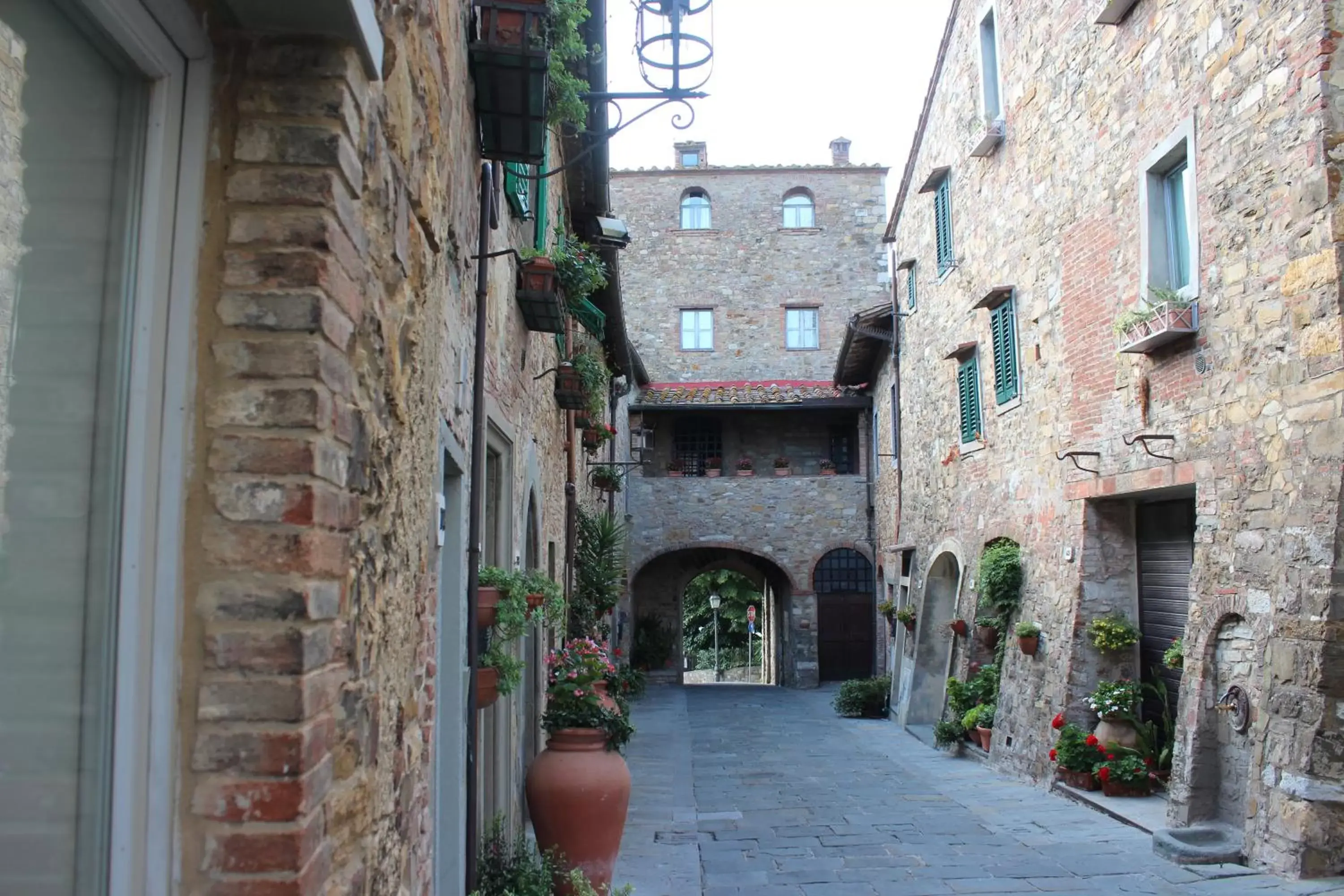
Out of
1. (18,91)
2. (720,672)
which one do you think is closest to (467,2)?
(18,91)

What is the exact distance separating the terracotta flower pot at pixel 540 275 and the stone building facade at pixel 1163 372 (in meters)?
4.20

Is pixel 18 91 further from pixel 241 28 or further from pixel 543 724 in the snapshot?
pixel 543 724

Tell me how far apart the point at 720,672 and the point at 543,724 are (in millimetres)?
26767

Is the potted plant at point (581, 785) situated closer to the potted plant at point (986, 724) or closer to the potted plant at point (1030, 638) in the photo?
the potted plant at point (1030, 638)

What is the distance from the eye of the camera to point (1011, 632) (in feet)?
34.6

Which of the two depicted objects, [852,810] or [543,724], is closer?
[543,724]

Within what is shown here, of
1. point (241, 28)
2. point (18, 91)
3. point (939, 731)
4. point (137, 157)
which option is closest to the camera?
point (18, 91)

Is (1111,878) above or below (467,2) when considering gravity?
below

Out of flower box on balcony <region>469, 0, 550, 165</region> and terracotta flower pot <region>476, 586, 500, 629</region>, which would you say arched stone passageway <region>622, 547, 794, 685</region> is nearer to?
terracotta flower pot <region>476, 586, 500, 629</region>

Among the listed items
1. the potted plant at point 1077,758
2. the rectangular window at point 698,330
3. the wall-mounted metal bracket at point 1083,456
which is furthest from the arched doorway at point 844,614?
the potted plant at point 1077,758

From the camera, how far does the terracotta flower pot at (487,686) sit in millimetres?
4516

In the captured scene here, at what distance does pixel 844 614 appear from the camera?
2025cm

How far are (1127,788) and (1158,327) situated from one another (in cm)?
358

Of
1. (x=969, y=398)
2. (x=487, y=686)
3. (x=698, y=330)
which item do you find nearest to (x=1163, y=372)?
(x=969, y=398)
